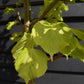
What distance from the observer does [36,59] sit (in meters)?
Answer: 0.33

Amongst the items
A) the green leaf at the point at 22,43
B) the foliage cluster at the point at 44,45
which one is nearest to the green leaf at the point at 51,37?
the foliage cluster at the point at 44,45

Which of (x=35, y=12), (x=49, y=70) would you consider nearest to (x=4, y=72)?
(x=49, y=70)

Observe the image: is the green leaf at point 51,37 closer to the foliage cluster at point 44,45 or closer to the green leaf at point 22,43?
the foliage cluster at point 44,45

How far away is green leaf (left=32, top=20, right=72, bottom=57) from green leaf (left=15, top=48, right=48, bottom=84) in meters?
0.08

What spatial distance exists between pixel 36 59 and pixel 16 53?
0.43ft

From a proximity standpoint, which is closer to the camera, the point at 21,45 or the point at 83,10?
the point at 21,45

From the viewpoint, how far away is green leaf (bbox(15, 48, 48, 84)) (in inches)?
12.3

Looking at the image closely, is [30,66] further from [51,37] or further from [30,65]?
[51,37]

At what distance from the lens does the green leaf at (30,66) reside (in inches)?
12.3

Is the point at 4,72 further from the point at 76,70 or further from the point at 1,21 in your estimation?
the point at 76,70

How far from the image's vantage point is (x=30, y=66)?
1.07ft

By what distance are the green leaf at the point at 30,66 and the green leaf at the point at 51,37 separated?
0.08m

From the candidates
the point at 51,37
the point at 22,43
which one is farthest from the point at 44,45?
the point at 22,43

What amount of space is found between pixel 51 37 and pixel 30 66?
0.12 metres
